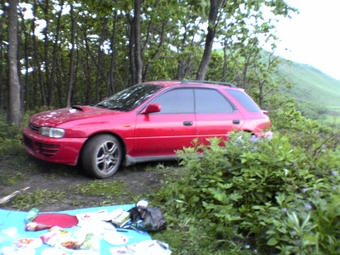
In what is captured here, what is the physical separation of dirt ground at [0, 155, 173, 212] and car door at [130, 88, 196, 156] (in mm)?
446

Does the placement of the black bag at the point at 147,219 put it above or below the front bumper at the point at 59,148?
below

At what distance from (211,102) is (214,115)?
27 cm

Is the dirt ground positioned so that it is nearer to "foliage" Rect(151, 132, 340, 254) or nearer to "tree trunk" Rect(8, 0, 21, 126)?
"foliage" Rect(151, 132, 340, 254)

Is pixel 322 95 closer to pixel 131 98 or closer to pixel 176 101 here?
pixel 176 101

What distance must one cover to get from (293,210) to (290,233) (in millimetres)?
390

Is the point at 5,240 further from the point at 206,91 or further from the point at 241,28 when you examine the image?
the point at 241,28

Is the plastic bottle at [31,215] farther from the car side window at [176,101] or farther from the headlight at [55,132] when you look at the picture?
the car side window at [176,101]

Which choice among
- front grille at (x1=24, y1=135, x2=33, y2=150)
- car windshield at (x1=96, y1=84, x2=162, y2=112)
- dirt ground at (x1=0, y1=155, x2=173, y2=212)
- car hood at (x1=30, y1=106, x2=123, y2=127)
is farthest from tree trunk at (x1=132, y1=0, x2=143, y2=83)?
front grille at (x1=24, y1=135, x2=33, y2=150)

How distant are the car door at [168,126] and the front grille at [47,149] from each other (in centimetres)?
126

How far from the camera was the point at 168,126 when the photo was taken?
6.35 meters

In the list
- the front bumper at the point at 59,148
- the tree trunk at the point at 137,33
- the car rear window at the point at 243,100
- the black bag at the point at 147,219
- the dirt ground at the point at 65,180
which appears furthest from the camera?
the tree trunk at the point at 137,33

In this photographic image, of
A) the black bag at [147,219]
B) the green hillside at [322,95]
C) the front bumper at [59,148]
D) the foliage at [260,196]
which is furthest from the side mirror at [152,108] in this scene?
the green hillside at [322,95]

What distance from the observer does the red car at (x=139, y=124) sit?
5.60 meters

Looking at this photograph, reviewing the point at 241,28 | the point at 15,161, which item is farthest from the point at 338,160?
the point at 241,28
